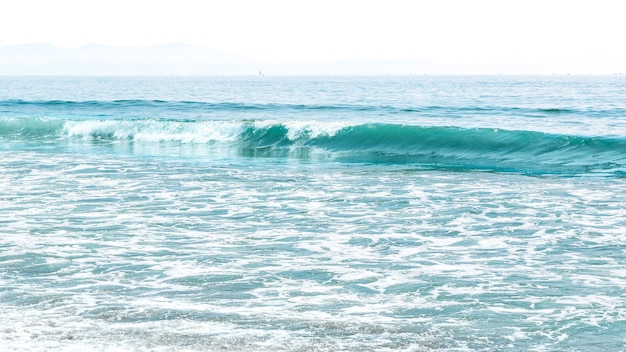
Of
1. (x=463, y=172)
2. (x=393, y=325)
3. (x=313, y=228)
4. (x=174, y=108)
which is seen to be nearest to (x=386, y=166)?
(x=463, y=172)

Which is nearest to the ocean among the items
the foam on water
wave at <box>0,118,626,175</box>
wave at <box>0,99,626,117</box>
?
the foam on water

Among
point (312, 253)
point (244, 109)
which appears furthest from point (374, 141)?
point (244, 109)

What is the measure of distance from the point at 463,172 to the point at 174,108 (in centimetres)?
3202

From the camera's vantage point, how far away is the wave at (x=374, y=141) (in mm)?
23359

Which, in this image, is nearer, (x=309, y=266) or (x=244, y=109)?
(x=309, y=266)

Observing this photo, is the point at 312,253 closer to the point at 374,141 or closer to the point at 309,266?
the point at 309,266

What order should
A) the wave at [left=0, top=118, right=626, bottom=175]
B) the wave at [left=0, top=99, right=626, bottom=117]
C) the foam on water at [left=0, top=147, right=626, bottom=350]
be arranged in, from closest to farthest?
the foam on water at [left=0, top=147, right=626, bottom=350] < the wave at [left=0, top=118, right=626, bottom=175] < the wave at [left=0, top=99, right=626, bottom=117]

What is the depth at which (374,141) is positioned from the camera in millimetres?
28219

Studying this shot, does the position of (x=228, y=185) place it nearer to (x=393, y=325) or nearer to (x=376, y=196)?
(x=376, y=196)

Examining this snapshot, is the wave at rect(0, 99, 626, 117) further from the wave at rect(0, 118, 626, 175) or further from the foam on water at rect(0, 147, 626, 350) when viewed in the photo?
the foam on water at rect(0, 147, 626, 350)

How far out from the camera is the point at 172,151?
1057 inches

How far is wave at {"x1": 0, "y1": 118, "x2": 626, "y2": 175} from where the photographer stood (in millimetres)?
23359

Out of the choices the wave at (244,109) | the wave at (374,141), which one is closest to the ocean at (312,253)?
the wave at (374,141)

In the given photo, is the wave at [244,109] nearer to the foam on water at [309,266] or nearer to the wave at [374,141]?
the wave at [374,141]
